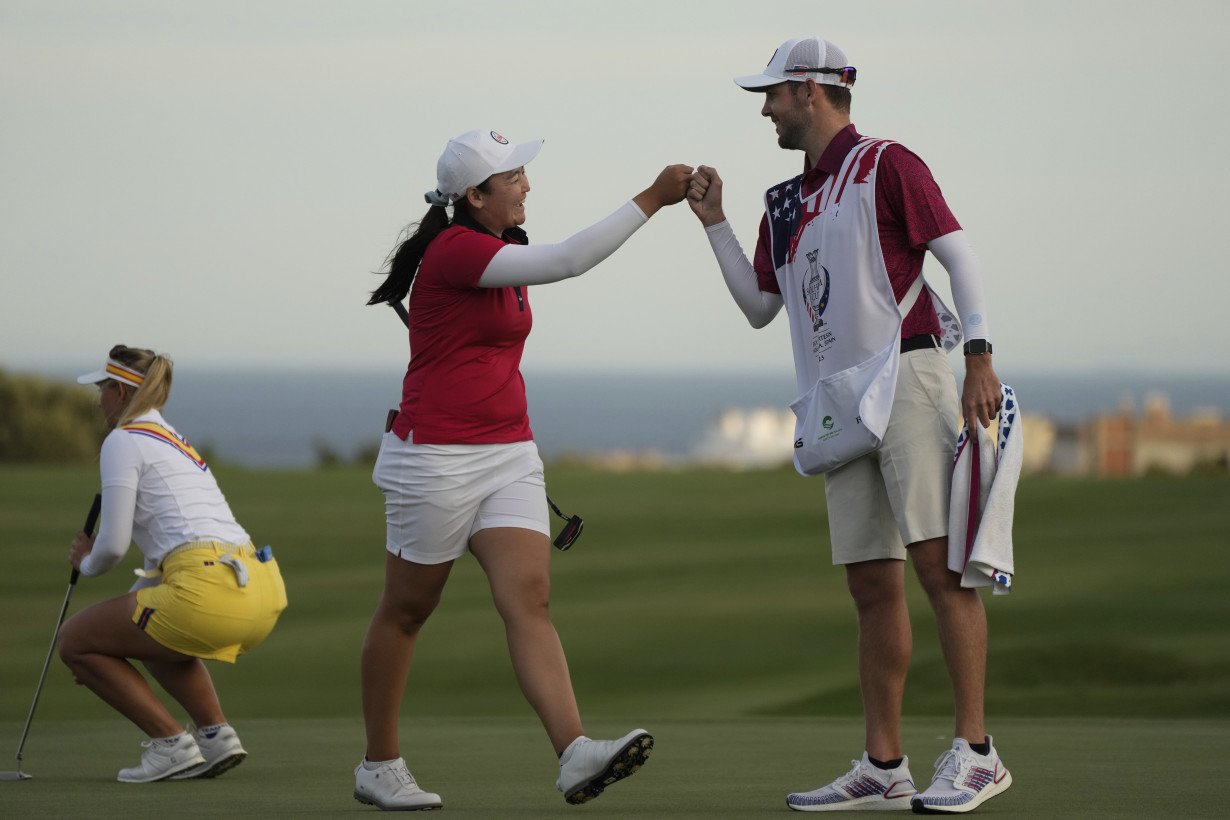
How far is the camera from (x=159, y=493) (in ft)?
19.5

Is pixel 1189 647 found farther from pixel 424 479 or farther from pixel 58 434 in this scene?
pixel 58 434

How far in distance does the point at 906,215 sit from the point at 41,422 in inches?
995

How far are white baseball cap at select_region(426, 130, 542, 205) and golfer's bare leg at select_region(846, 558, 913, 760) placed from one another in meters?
1.51

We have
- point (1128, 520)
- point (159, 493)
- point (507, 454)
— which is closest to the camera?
point (507, 454)

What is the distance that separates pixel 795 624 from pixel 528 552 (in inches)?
348

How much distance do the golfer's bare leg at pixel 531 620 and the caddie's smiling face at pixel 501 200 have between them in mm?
884

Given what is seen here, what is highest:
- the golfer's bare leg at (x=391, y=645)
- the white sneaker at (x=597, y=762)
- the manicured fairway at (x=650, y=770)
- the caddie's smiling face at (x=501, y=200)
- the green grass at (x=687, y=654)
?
the caddie's smiling face at (x=501, y=200)

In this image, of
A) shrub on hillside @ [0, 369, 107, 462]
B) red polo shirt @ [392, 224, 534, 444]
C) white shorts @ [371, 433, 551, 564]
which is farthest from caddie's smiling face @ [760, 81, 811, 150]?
shrub on hillside @ [0, 369, 107, 462]

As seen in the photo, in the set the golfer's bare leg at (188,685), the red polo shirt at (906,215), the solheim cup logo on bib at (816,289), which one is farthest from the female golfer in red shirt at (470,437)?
the golfer's bare leg at (188,685)

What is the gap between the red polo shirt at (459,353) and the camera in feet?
16.4

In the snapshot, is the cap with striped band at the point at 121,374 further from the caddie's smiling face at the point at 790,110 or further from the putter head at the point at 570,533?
the caddie's smiling face at the point at 790,110

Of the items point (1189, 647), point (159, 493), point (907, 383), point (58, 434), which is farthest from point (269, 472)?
point (907, 383)

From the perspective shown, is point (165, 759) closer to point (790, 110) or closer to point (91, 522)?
point (91, 522)

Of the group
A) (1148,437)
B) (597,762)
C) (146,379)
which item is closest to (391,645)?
(597,762)
